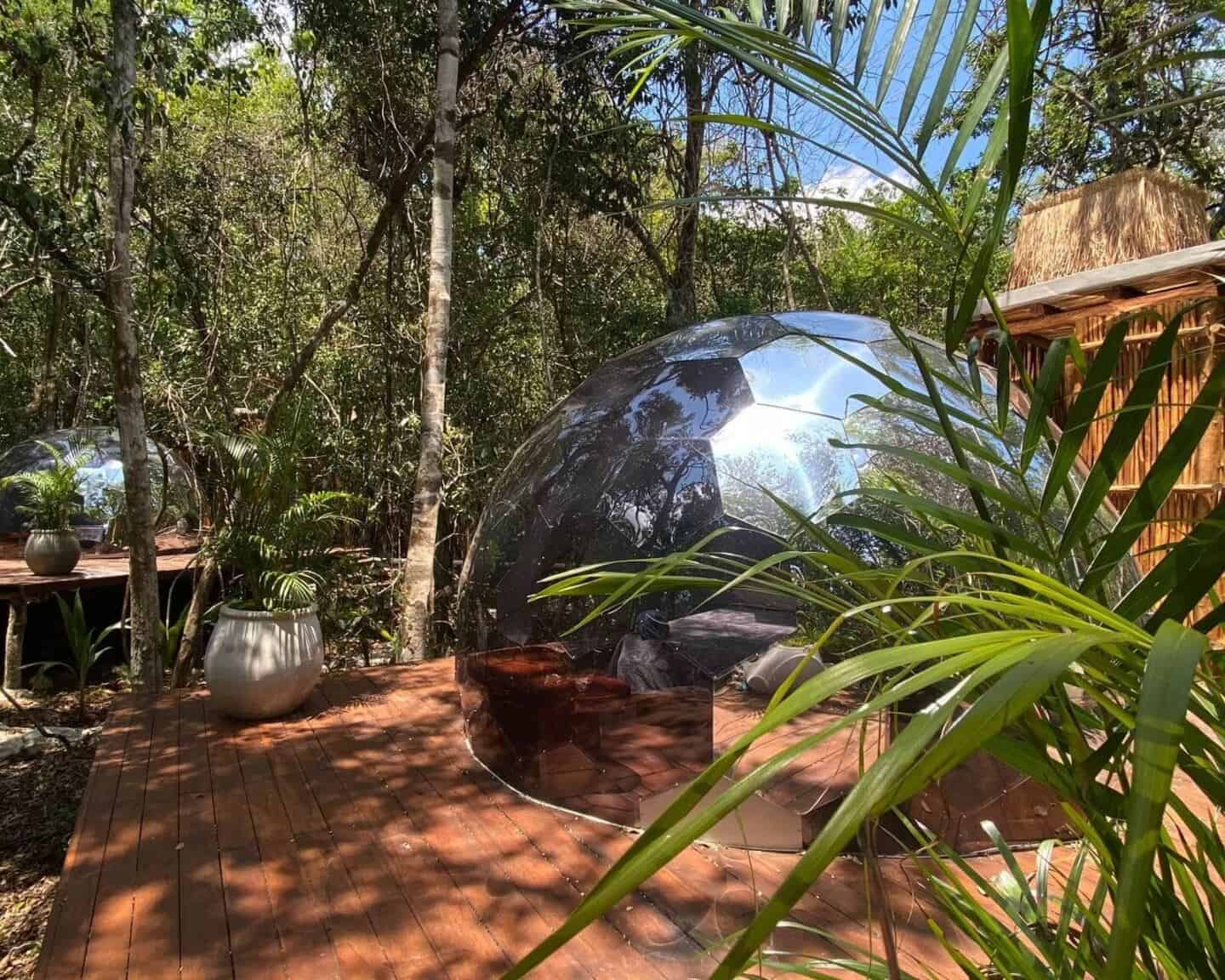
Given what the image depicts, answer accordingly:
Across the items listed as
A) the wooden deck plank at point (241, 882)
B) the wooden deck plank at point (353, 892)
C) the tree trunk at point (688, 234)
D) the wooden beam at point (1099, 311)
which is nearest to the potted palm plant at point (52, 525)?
the wooden deck plank at point (241, 882)

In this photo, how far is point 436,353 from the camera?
19.7ft

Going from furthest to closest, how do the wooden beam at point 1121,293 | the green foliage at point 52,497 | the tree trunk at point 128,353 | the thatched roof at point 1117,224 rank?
the green foliage at point 52,497, the tree trunk at point 128,353, the thatched roof at point 1117,224, the wooden beam at point 1121,293

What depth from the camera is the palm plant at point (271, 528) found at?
4.34 meters

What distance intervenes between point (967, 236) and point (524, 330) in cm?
812

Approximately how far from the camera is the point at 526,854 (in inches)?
113

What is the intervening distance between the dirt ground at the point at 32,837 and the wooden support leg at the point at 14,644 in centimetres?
191

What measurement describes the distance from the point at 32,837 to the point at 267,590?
7.62ft

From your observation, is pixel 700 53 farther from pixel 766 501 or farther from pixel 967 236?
pixel 967 236

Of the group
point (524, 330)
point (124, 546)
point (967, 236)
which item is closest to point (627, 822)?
point (967, 236)

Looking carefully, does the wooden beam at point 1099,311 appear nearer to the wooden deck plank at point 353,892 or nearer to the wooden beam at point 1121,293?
the wooden beam at point 1121,293

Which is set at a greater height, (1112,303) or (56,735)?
(1112,303)

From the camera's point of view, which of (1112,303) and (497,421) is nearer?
(1112,303)

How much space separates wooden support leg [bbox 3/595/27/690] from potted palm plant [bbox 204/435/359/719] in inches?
171

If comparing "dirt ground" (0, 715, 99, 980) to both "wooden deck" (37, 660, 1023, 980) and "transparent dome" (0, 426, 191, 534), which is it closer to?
"wooden deck" (37, 660, 1023, 980)
